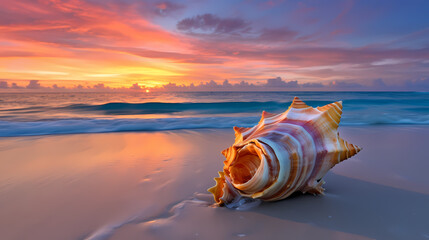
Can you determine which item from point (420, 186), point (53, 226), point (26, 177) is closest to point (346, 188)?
point (420, 186)

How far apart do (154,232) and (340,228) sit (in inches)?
49.1

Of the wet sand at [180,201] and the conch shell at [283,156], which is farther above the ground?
the conch shell at [283,156]

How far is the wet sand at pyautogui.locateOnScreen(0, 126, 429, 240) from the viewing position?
167 centimetres

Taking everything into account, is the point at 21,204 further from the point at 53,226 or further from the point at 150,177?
the point at 150,177

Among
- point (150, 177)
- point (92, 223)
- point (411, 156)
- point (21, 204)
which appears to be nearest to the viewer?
point (92, 223)

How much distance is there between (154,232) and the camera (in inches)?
65.5

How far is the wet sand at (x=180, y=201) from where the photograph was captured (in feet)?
5.48

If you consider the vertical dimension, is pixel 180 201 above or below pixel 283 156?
below

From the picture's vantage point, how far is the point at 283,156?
1.67 m

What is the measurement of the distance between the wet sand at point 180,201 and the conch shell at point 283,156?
184mm

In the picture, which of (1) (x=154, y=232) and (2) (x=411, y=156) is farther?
(2) (x=411, y=156)

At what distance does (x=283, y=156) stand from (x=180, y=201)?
995 millimetres

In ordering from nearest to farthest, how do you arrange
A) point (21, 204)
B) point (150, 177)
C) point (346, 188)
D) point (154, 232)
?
1. point (154, 232)
2. point (21, 204)
3. point (346, 188)
4. point (150, 177)

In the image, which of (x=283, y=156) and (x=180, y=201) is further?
(x=180, y=201)
